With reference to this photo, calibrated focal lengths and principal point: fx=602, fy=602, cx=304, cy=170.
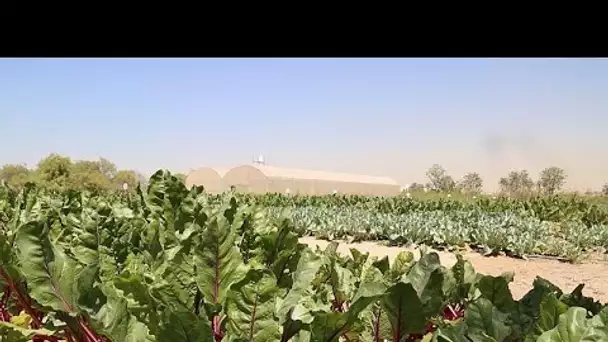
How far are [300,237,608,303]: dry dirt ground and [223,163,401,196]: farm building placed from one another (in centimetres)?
2530

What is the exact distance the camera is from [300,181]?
40.8 meters

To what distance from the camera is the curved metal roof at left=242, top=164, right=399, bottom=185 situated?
42.2 meters

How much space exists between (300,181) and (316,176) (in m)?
5.12

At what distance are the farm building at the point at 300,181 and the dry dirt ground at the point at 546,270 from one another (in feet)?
83.0

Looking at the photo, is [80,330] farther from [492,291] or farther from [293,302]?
[492,291]

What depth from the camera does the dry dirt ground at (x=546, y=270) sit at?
27.2 ft

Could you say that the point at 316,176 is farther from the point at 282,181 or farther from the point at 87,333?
the point at 87,333

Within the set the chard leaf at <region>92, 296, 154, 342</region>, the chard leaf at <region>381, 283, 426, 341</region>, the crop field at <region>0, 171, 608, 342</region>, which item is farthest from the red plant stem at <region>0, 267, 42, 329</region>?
the chard leaf at <region>381, 283, 426, 341</region>

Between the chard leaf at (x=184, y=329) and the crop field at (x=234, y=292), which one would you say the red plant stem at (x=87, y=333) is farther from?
the chard leaf at (x=184, y=329)

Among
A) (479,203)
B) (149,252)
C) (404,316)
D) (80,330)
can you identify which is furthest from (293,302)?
(479,203)
